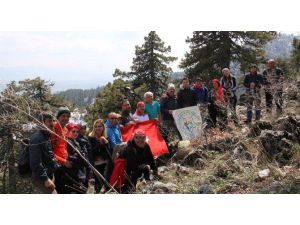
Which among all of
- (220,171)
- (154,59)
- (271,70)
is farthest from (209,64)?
(220,171)

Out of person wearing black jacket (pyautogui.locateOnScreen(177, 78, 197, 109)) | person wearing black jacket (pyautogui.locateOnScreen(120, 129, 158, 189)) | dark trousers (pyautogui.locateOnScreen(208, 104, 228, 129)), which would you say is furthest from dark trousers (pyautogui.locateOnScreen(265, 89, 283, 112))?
person wearing black jacket (pyautogui.locateOnScreen(120, 129, 158, 189))

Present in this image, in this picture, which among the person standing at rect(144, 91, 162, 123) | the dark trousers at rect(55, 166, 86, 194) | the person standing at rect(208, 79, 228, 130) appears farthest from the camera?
the person standing at rect(208, 79, 228, 130)

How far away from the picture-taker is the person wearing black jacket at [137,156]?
807cm

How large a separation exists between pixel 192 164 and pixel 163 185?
2.20m

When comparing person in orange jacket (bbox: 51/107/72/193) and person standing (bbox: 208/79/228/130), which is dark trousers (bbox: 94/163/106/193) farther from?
person standing (bbox: 208/79/228/130)

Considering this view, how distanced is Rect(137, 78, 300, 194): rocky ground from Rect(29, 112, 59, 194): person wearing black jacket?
2292 mm

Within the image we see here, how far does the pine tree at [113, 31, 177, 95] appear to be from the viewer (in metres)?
36.5

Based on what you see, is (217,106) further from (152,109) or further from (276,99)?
(152,109)

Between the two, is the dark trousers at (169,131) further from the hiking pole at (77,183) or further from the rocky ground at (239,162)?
the hiking pole at (77,183)

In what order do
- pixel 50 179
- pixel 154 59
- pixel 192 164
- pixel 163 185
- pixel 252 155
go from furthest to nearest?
pixel 154 59 → pixel 192 164 → pixel 252 155 → pixel 163 185 → pixel 50 179

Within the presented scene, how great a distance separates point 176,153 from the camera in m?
11.4

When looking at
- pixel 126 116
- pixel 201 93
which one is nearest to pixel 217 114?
pixel 201 93

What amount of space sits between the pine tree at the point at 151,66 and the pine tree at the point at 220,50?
16.8 feet

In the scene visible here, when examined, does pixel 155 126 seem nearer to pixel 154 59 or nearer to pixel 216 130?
pixel 216 130
